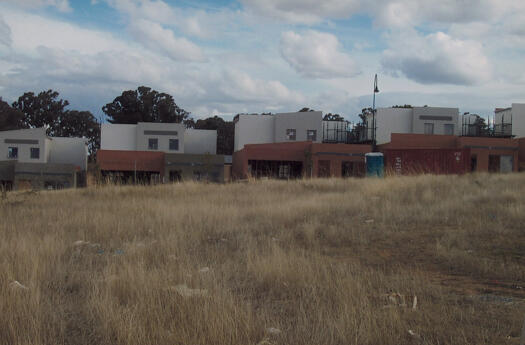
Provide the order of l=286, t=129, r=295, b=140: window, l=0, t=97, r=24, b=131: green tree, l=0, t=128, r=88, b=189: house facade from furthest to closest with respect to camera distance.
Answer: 1. l=0, t=97, r=24, b=131: green tree
2. l=286, t=129, r=295, b=140: window
3. l=0, t=128, r=88, b=189: house facade

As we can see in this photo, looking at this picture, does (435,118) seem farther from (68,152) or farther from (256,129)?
(68,152)

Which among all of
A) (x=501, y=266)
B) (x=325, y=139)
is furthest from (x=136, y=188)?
(x=325, y=139)

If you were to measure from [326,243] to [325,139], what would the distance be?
47737 mm

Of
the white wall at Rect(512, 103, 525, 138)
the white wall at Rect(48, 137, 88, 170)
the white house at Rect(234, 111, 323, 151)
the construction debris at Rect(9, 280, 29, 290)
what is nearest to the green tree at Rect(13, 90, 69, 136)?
the white wall at Rect(48, 137, 88, 170)

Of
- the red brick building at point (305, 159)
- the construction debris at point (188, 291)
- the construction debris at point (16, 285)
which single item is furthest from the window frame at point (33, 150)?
the construction debris at point (188, 291)

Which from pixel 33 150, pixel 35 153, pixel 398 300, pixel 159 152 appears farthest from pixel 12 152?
pixel 398 300

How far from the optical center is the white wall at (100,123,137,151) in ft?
178

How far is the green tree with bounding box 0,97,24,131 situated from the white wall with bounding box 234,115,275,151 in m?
35.9

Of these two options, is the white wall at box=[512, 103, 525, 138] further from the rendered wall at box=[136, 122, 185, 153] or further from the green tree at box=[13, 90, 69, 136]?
the green tree at box=[13, 90, 69, 136]

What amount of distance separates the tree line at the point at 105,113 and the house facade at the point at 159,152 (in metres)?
17.5

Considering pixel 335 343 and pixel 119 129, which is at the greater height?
pixel 119 129

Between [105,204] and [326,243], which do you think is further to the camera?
[105,204]

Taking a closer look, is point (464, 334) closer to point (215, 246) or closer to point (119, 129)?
point (215, 246)

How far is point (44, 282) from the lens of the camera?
5.34m
